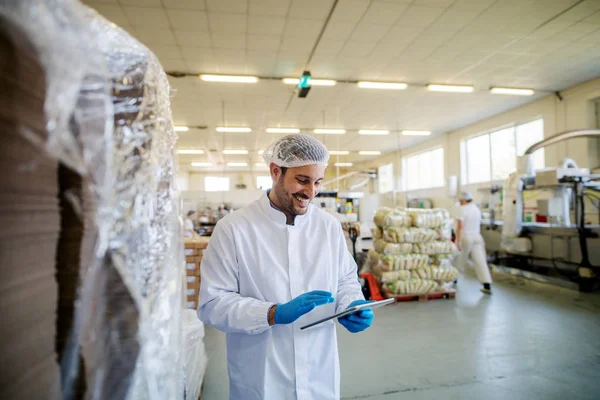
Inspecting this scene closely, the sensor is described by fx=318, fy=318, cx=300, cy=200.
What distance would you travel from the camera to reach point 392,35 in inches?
193

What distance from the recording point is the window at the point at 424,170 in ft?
39.2

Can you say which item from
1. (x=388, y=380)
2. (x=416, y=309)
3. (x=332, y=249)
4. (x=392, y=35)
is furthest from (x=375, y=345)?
(x=392, y=35)

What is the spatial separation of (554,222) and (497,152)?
160 inches

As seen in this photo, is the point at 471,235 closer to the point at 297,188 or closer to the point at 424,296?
the point at 424,296

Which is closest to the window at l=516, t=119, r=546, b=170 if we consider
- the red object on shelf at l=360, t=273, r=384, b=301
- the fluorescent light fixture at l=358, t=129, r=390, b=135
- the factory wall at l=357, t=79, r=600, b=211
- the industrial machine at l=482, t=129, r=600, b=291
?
the factory wall at l=357, t=79, r=600, b=211

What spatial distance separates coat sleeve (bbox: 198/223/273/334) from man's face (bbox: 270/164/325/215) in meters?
0.29

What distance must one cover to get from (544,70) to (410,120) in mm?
3668

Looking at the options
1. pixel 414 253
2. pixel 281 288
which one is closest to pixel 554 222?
pixel 414 253

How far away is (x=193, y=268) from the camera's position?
3467 mm

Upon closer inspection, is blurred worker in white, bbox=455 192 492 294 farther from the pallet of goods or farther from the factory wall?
the pallet of goods

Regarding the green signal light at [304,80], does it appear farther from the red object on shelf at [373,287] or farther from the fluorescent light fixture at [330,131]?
the fluorescent light fixture at [330,131]

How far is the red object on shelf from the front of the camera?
480cm

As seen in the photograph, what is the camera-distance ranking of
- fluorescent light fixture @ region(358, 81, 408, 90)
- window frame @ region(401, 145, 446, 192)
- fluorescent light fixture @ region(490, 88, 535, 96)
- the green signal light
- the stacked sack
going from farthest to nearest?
window frame @ region(401, 145, 446, 192) < fluorescent light fixture @ region(490, 88, 535, 96) < fluorescent light fixture @ region(358, 81, 408, 90) < the green signal light < the stacked sack

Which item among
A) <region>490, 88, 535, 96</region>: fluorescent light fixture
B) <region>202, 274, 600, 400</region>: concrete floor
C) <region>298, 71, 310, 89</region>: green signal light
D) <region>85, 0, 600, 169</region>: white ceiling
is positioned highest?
<region>85, 0, 600, 169</region>: white ceiling
